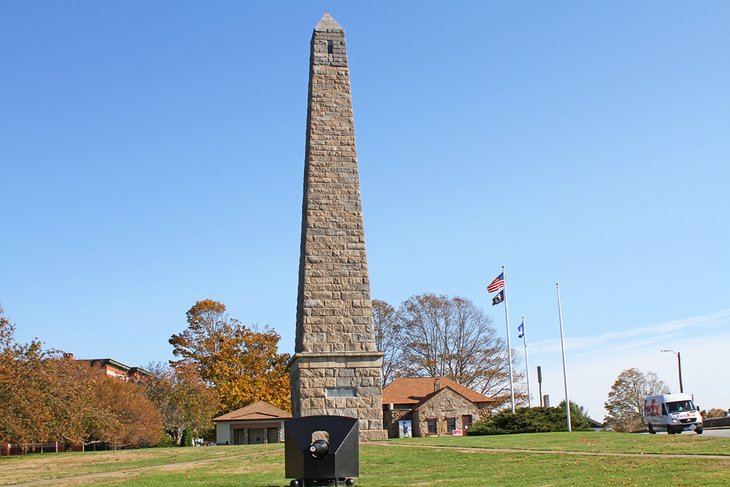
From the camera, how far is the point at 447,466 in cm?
1452

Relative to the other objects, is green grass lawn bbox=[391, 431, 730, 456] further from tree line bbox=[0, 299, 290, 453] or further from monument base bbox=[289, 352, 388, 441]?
tree line bbox=[0, 299, 290, 453]

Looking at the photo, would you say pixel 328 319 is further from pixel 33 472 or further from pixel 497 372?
pixel 497 372

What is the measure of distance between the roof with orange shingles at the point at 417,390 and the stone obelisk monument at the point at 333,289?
945 inches

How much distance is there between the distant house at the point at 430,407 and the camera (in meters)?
44.2

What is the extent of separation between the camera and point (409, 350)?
5375 cm

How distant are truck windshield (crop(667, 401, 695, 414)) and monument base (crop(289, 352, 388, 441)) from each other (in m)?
13.1

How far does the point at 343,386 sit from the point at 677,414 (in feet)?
46.9

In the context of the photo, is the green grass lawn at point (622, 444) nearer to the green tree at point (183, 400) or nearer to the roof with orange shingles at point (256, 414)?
the roof with orange shingles at point (256, 414)

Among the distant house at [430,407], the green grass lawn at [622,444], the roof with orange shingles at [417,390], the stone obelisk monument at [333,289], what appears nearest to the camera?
the green grass lawn at [622,444]

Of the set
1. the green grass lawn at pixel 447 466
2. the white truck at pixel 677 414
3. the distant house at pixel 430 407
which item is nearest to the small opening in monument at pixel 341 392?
the green grass lawn at pixel 447 466

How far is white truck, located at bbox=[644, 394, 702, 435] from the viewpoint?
28.0 m

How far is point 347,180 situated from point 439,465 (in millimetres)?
10121

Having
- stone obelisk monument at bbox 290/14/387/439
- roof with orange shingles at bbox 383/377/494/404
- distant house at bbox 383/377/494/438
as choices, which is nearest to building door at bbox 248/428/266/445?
distant house at bbox 383/377/494/438

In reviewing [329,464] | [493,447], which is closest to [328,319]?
[493,447]
